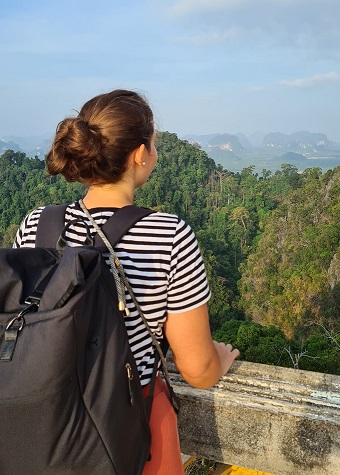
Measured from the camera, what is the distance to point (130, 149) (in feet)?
3.93

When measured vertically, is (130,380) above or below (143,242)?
below

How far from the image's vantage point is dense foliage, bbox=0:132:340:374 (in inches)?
452

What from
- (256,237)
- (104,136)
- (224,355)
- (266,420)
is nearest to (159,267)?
(104,136)

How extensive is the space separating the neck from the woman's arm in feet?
1.07

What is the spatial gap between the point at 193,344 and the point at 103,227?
0.38m

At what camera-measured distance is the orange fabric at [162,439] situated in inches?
50.3

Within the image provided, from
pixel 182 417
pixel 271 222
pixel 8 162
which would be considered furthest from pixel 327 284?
pixel 8 162

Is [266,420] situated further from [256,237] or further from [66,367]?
[256,237]

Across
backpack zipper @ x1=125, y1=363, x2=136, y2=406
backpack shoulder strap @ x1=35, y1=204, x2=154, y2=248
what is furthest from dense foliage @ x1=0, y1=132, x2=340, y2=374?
backpack zipper @ x1=125, y1=363, x2=136, y2=406

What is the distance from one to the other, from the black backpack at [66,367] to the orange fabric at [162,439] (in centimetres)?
12

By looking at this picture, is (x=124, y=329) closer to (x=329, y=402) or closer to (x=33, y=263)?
(x=33, y=263)

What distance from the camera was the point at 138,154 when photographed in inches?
48.0

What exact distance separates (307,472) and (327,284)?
21851 mm

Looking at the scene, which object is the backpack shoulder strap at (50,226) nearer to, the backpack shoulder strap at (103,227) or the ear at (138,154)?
the backpack shoulder strap at (103,227)
